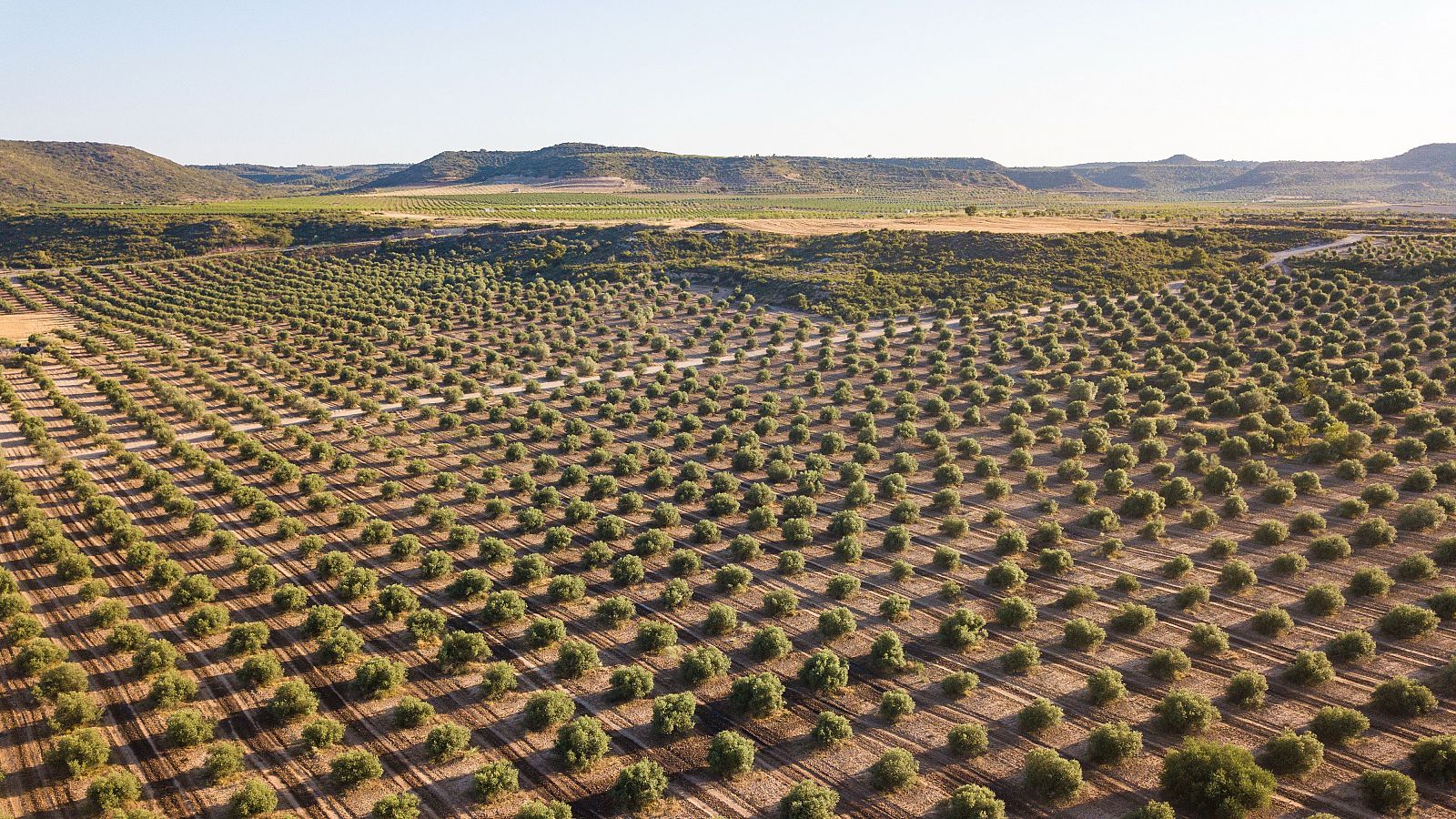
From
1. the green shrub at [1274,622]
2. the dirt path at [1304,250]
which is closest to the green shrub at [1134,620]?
the green shrub at [1274,622]

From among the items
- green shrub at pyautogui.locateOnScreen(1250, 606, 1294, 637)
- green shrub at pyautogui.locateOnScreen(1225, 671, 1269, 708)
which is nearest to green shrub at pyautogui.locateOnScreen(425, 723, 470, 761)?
green shrub at pyautogui.locateOnScreen(1225, 671, 1269, 708)

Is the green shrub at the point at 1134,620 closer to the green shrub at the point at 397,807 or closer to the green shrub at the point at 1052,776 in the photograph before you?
the green shrub at the point at 1052,776

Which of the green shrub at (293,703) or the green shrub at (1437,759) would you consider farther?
the green shrub at (293,703)

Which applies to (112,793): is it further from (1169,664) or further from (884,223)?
(884,223)

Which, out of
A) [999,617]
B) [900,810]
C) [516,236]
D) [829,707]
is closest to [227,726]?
[829,707]

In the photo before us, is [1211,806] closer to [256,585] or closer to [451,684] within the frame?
[451,684]

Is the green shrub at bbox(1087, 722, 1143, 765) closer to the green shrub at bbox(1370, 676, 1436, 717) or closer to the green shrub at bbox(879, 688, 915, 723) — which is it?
the green shrub at bbox(879, 688, 915, 723)
